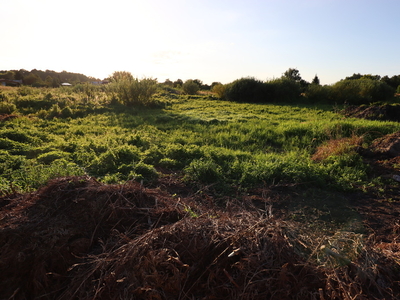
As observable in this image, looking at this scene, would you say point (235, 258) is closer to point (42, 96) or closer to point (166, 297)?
point (166, 297)

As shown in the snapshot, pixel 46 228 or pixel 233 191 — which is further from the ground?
pixel 46 228

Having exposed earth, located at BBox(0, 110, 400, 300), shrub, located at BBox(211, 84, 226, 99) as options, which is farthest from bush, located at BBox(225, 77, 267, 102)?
exposed earth, located at BBox(0, 110, 400, 300)

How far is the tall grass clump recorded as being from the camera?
55.0ft

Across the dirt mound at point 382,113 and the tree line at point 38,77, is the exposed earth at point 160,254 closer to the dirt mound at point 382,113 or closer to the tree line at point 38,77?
the dirt mound at point 382,113

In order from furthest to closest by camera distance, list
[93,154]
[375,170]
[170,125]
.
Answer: [170,125] < [93,154] < [375,170]

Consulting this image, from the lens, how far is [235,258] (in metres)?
2.18

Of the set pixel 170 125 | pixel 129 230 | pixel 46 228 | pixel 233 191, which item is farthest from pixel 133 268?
pixel 170 125

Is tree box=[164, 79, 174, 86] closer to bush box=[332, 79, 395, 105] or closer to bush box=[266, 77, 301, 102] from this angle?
bush box=[266, 77, 301, 102]

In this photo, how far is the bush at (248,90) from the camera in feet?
79.0

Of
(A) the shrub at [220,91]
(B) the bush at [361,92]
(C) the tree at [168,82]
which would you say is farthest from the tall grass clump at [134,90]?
(C) the tree at [168,82]

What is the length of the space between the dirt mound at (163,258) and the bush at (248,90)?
2250 cm

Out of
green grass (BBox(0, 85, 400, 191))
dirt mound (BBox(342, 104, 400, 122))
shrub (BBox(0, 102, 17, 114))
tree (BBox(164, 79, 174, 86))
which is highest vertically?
tree (BBox(164, 79, 174, 86))

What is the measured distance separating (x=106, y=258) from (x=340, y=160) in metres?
5.48

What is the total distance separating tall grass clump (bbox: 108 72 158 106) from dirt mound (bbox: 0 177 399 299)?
48.4ft
